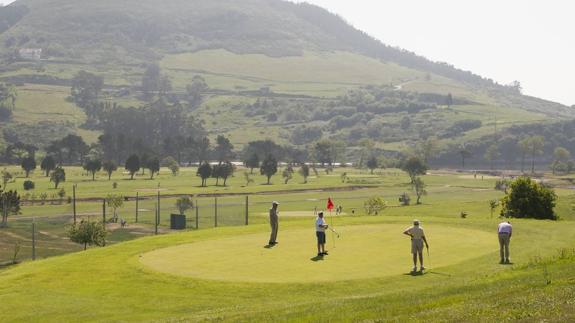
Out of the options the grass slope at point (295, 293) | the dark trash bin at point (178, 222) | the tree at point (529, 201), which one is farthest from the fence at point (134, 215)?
the grass slope at point (295, 293)

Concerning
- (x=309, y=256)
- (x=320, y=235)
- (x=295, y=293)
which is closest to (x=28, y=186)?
(x=309, y=256)

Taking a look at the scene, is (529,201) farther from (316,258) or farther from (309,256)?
(316,258)

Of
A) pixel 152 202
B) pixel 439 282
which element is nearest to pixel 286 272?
pixel 439 282

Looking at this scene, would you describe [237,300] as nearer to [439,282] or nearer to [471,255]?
[439,282]

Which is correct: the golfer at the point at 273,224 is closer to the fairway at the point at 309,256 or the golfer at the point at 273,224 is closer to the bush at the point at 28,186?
the fairway at the point at 309,256

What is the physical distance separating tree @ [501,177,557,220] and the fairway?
15.4 meters

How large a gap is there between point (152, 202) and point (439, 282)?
309ft

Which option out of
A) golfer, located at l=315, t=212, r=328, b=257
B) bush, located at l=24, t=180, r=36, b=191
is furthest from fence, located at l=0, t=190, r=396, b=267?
golfer, located at l=315, t=212, r=328, b=257

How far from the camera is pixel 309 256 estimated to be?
118 feet

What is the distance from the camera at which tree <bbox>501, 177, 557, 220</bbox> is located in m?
57.7

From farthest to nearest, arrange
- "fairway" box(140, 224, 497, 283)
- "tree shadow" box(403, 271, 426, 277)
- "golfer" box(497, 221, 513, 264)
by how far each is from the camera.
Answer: "golfer" box(497, 221, 513, 264) < "fairway" box(140, 224, 497, 283) < "tree shadow" box(403, 271, 426, 277)

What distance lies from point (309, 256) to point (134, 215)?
69.4 meters

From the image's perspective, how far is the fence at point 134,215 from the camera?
244 ft

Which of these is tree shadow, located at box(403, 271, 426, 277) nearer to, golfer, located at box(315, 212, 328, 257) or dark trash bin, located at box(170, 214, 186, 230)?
golfer, located at box(315, 212, 328, 257)
